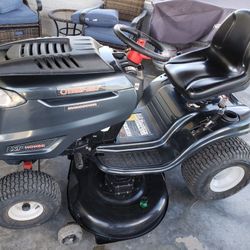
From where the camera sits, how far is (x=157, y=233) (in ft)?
4.85

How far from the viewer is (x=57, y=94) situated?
3.57 feet

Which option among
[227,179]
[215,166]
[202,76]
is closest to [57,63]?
[202,76]

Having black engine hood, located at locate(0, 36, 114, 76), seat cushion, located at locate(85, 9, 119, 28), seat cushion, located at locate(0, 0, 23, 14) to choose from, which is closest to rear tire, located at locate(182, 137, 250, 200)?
black engine hood, located at locate(0, 36, 114, 76)

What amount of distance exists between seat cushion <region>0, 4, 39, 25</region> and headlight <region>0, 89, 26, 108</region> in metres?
1.82

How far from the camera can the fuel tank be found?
1.06 meters

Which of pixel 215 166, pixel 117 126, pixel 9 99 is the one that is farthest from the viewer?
pixel 215 166

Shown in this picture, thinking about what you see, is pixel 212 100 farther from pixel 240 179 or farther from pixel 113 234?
pixel 113 234

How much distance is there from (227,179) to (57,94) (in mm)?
1035

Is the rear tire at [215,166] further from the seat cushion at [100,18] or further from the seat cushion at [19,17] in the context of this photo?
the seat cushion at [19,17]

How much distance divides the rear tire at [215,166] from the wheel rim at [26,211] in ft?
2.35

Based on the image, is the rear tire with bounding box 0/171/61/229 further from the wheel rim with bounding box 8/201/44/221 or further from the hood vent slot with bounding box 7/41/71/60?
the hood vent slot with bounding box 7/41/71/60

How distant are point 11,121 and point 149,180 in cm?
80

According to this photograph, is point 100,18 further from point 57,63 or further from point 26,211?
point 26,211

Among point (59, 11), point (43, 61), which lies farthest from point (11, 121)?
point (59, 11)
